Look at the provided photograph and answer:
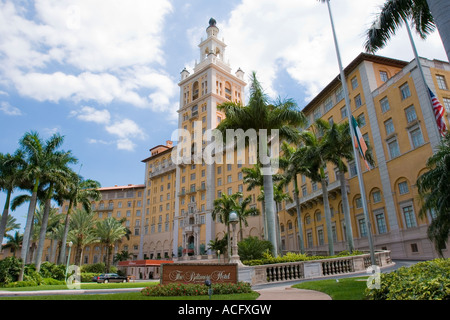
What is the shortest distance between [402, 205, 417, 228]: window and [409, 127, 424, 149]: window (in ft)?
20.1

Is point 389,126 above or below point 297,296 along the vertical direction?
above

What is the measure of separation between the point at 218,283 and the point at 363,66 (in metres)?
34.7

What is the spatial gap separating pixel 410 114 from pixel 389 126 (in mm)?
2920

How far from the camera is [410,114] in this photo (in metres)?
31.7

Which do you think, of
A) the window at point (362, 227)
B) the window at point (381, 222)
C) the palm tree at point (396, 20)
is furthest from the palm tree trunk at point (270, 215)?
the window at point (362, 227)

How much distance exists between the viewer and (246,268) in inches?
642

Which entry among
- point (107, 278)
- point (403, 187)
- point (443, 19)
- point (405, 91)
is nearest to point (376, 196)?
point (403, 187)

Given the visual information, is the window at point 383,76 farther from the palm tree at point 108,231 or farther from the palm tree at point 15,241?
the palm tree at point 15,241

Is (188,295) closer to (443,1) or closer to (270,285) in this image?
(270,285)

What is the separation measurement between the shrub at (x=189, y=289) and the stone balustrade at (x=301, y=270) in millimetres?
2715

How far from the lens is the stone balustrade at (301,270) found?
16.6 meters

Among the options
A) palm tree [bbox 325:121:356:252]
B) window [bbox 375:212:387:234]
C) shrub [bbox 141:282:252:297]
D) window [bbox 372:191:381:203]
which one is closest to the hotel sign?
shrub [bbox 141:282:252:297]

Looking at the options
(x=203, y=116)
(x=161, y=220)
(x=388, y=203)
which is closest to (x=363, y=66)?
(x=388, y=203)

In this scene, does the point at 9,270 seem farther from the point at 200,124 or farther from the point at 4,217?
the point at 200,124
